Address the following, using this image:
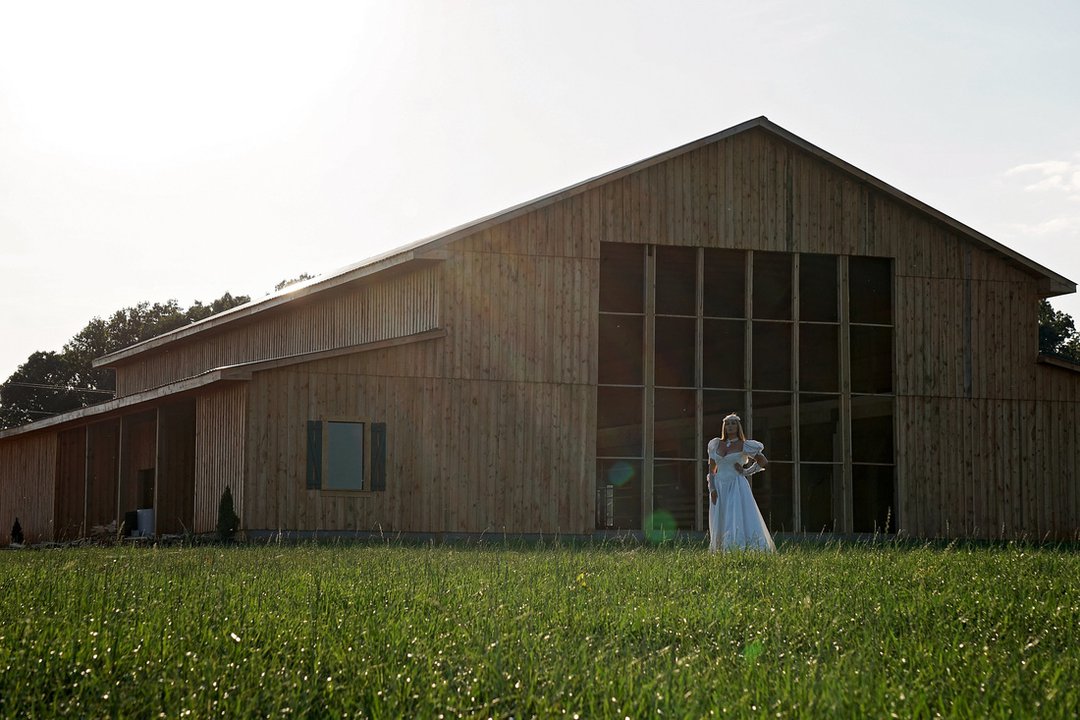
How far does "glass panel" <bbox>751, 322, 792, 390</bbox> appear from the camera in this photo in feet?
83.2

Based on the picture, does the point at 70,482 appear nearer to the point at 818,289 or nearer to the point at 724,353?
the point at 724,353

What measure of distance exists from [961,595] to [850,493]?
54.1 feet

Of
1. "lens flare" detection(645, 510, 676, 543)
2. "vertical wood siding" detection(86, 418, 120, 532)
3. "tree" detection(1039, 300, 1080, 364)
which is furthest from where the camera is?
"tree" detection(1039, 300, 1080, 364)

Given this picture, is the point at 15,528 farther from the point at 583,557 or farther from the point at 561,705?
the point at 561,705

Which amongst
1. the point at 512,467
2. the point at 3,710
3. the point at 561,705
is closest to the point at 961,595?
the point at 561,705

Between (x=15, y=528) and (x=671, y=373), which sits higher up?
(x=671, y=373)

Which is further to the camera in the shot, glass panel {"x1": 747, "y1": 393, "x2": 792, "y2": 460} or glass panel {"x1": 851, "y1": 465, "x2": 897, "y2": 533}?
glass panel {"x1": 747, "y1": 393, "x2": 792, "y2": 460}

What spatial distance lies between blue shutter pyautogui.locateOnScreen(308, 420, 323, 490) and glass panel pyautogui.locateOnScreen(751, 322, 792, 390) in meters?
8.38

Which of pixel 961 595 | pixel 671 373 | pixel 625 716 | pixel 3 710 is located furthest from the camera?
→ pixel 671 373

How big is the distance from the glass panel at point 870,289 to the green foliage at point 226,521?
12228 millimetres

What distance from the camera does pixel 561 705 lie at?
18.2ft

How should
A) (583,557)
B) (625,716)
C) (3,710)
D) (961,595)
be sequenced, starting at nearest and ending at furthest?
(625,716) → (3,710) → (961,595) → (583,557)

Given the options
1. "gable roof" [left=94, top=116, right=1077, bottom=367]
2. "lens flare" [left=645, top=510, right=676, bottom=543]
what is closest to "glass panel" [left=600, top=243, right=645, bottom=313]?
"gable roof" [left=94, top=116, right=1077, bottom=367]

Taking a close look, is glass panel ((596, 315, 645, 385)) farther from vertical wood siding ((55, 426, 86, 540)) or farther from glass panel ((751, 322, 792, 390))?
vertical wood siding ((55, 426, 86, 540))
